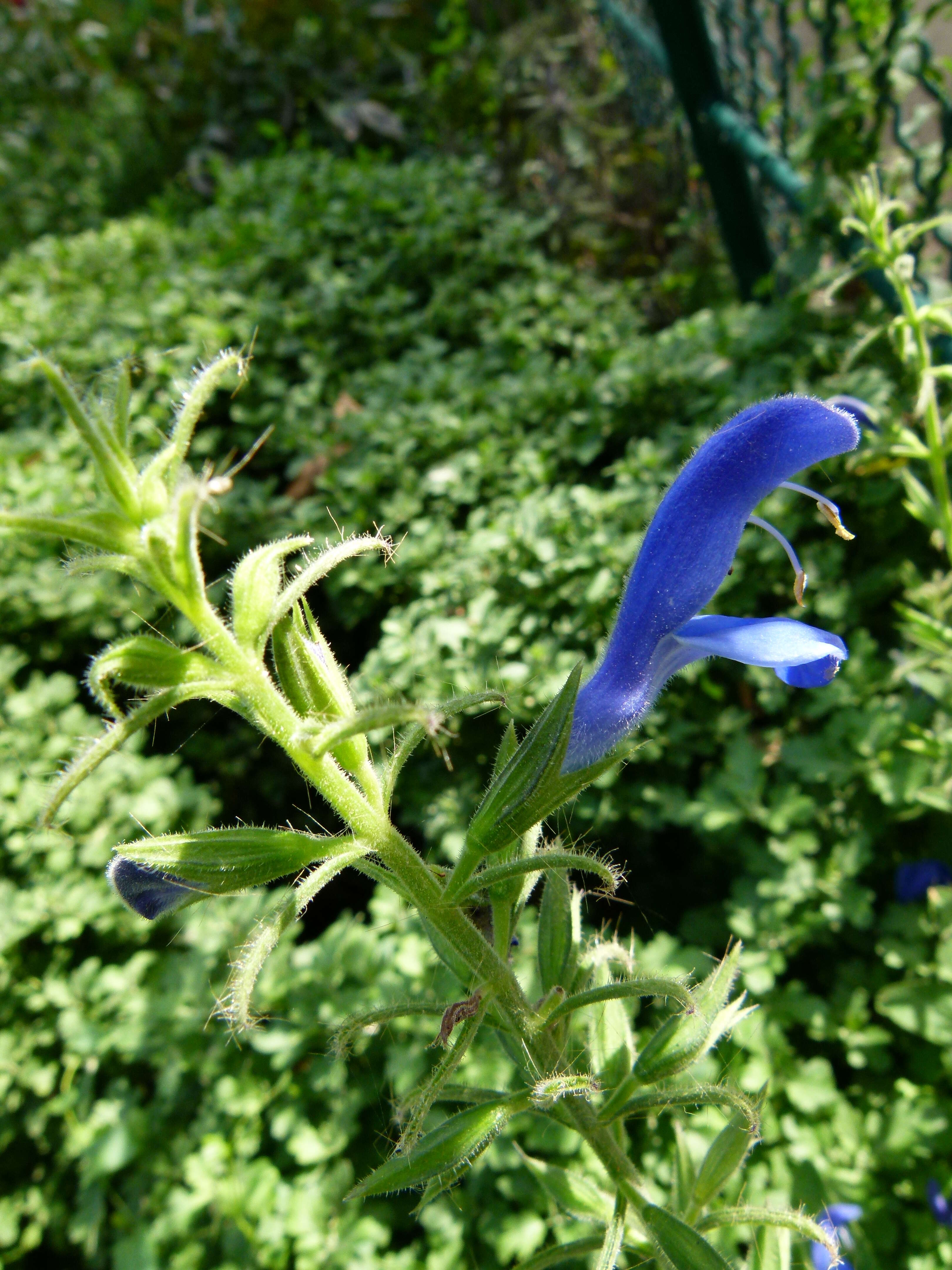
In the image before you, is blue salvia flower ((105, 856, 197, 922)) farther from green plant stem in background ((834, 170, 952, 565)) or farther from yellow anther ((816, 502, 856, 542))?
green plant stem in background ((834, 170, 952, 565))

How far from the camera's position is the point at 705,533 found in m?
0.67

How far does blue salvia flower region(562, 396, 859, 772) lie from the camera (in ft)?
2.20

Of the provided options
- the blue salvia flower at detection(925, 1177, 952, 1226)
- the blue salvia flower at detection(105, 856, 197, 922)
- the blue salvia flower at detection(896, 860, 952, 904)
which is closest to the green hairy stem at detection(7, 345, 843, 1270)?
the blue salvia flower at detection(105, 856, 197, 922)

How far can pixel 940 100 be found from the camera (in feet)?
6.05

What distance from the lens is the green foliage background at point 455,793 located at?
1474 mm

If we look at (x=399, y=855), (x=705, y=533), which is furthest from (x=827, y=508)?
(x=399, y=855)

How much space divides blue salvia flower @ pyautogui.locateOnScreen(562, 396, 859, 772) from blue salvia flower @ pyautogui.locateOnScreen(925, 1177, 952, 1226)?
1258mm

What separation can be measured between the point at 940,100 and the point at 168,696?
2177 millimetres

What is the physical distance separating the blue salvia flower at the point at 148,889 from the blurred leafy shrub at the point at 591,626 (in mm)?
387

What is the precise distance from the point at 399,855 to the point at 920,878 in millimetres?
1447

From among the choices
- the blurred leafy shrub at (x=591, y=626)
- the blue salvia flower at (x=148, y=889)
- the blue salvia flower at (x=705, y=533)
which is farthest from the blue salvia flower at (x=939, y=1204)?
the blue salvia flower at (x=148, y=889)

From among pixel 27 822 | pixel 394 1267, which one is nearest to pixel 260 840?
pixel 394 1267

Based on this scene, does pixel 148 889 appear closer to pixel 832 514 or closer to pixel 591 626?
pixel 832 514

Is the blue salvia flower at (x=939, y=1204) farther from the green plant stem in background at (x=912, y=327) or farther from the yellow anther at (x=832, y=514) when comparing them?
the yellow anther at (x=832, y=514)
